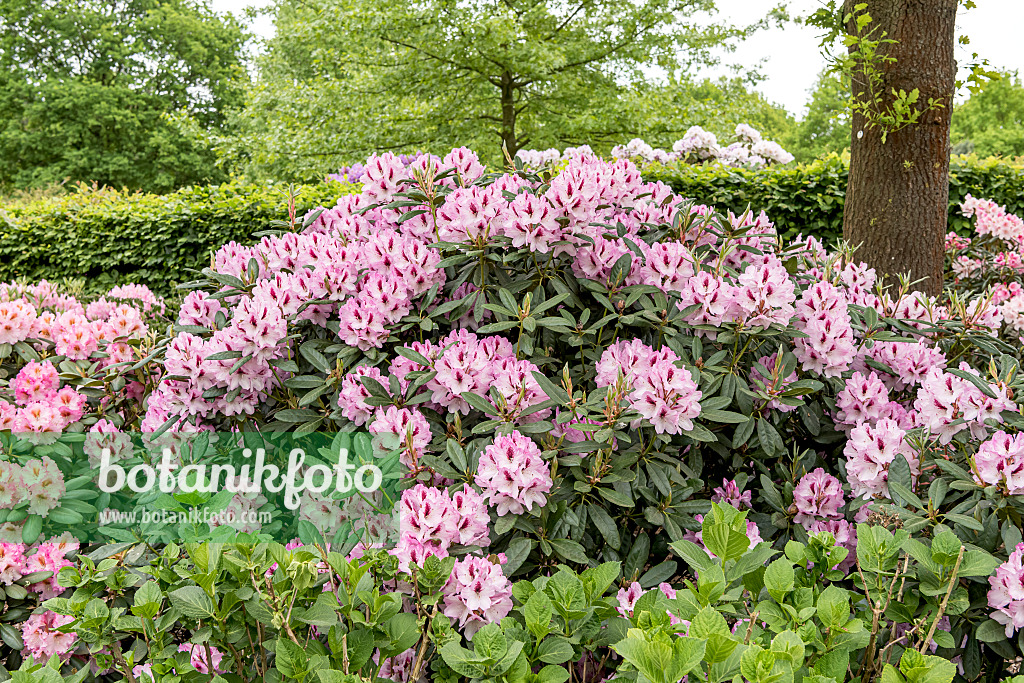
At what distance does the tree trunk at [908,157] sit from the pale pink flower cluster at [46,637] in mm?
3627

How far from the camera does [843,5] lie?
3.74 meters

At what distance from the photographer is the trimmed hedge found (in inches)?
272

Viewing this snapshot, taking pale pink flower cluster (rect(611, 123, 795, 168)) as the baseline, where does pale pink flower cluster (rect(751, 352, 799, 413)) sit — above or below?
below

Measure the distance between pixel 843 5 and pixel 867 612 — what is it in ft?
11.2

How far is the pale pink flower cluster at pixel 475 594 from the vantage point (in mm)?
1386

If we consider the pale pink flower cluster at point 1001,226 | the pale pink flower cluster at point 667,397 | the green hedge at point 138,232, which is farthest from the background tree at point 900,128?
the green hedge at point 138,232

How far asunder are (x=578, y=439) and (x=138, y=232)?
813 cm

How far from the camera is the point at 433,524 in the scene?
1400mm

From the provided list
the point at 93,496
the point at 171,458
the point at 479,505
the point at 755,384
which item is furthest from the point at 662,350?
the point at 93,496

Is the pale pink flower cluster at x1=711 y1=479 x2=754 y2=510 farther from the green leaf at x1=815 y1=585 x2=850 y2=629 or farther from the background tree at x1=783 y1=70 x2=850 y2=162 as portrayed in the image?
the background tree at x1=783 y1=70 x2=850 y2=162

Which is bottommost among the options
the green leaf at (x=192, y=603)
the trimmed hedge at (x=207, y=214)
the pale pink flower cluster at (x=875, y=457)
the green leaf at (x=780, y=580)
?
the green leaf at (x=192, y=603)

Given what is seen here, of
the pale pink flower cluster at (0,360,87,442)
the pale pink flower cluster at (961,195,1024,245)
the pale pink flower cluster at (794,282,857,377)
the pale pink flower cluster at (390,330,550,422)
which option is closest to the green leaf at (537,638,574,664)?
the pale pink flower cluster at (390,330,550,422)

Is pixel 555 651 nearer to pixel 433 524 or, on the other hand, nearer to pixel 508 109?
pixel 433 524

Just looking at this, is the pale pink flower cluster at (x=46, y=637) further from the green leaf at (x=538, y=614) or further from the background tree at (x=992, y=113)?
the background tree at (x=992, y=113)
